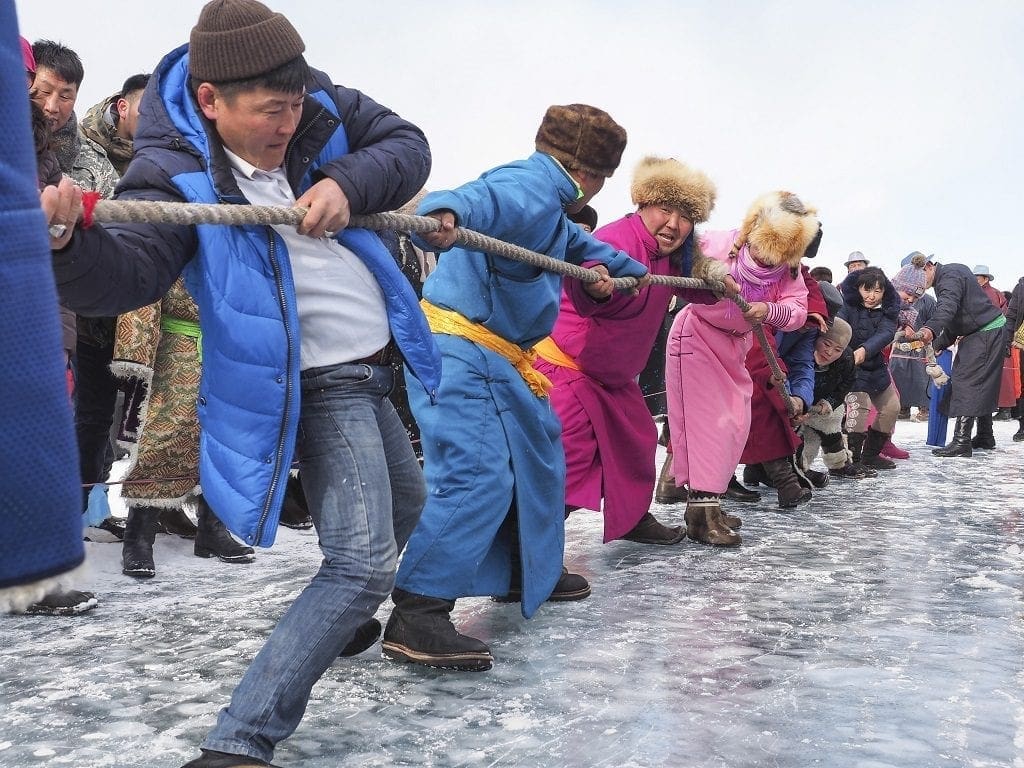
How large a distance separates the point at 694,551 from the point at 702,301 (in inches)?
43.6

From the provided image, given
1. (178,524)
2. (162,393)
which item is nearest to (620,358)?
(162,393)

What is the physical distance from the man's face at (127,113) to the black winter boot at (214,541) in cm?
154

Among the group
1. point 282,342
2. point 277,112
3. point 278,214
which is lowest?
point 282,342

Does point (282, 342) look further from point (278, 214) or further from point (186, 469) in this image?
point (186, 469)

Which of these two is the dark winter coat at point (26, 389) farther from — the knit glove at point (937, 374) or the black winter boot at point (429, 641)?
the knit glove at point (937, 374)

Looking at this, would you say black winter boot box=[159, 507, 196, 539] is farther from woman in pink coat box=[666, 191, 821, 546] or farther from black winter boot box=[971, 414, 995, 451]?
black winter boot box=[971, 414, 995, 451]

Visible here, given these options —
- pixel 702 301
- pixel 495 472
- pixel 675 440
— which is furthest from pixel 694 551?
pixel 495 472

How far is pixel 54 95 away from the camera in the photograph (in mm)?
3764

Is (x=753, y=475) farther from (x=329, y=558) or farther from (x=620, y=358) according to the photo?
(x=329, y=558)

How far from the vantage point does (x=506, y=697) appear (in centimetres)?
257

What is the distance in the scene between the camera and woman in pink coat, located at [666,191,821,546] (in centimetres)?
481

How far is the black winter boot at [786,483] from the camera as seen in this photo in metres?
6.15

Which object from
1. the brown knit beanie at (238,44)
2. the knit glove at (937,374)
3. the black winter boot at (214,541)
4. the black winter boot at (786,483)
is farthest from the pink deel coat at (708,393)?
the knit glove at (937,374)

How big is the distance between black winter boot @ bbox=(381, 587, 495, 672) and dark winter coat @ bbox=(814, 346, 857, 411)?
15.6 ft
